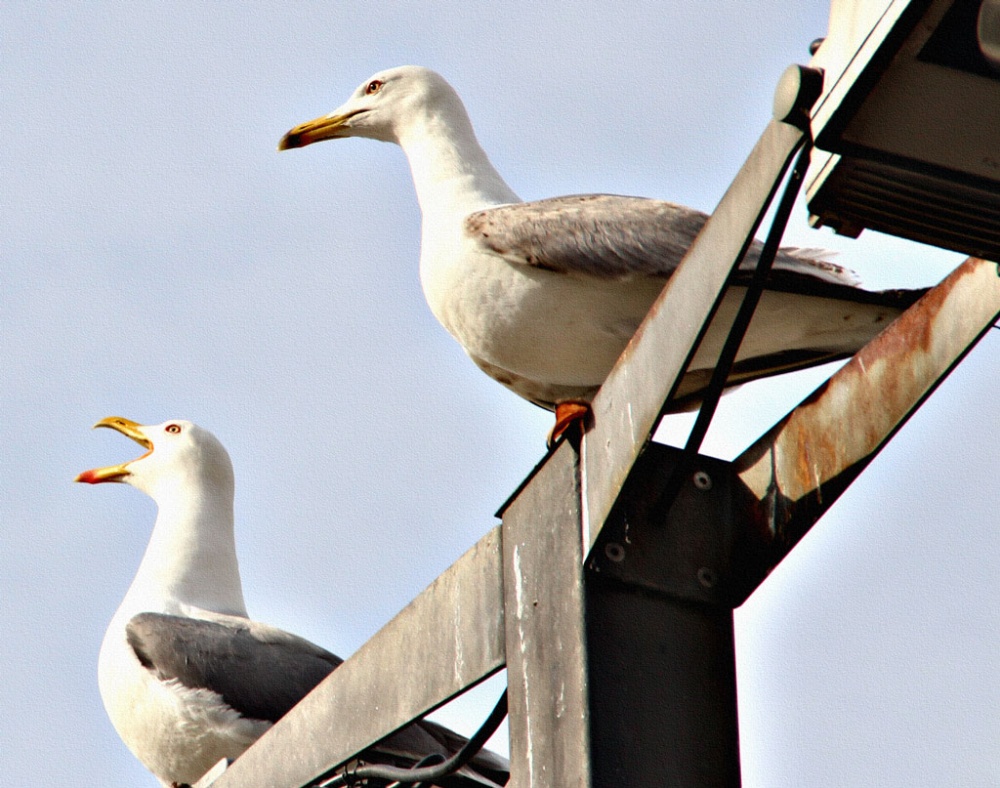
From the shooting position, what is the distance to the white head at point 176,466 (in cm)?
941

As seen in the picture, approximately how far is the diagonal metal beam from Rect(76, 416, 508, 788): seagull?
10.9 feet

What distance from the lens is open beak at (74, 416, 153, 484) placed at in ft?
32.4

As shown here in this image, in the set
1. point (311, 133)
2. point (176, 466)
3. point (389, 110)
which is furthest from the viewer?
point (176, 466)

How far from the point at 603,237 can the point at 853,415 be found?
212 centimetres

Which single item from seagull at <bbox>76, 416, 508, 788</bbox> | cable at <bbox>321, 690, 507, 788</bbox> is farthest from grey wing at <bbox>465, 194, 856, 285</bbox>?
seagull at <bbox>76, 416, 508, 788</bbox>

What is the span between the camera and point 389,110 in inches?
267

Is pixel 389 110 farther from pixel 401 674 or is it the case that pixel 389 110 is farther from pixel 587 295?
pixel 401 674

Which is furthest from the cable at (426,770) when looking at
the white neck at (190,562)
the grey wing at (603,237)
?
the white neck at (190,562)

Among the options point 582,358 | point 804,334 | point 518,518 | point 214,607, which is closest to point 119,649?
point 214,607

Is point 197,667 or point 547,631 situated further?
point 197,667

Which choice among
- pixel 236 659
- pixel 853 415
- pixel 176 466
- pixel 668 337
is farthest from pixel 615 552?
pixel 176 466

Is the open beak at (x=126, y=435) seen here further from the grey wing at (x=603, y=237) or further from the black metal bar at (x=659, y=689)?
the black metal bar at (x=659, y=689)

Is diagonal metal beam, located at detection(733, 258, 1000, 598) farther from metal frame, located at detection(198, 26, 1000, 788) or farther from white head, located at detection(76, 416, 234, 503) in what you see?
white head, located at detection(76, 416, 234, 503)

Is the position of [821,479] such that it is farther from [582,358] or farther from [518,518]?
[582,358]
